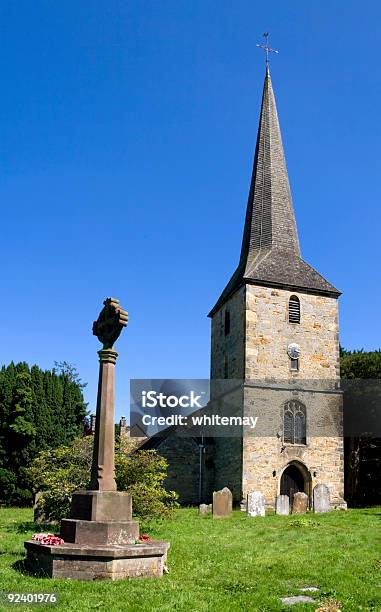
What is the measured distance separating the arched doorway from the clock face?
4549 millimetres

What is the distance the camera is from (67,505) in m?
13.5

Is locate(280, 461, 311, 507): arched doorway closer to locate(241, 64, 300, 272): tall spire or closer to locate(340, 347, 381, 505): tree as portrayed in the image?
locate(340, 347, 381, 505): tree

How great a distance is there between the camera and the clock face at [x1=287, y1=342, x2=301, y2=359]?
85.7ft

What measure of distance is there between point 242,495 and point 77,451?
11.0m

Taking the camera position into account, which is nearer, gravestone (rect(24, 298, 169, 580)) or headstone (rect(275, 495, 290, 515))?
gravestone (rect(24, 298, 169, 580))

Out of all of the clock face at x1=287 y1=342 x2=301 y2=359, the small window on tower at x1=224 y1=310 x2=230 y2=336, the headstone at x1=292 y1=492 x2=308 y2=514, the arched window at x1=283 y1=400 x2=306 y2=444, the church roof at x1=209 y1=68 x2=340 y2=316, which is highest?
the church roof at x1=209 y1=68 x2=340 y2=316

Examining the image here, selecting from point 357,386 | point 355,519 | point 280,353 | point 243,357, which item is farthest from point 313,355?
point 355,519

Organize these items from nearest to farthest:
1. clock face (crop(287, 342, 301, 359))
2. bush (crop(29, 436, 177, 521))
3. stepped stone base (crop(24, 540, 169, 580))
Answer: stepped stone base (crop(24, 540, 169, 580)), bush (crop(29, 436, 177, 521)), clock face (crop(287, 342, 301, 359))

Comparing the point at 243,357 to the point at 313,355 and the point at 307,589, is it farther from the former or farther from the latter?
the point at 307,589

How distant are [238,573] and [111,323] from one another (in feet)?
13.3

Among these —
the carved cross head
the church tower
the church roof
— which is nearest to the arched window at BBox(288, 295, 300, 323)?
the church tower

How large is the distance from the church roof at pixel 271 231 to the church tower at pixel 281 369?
0.06 meters

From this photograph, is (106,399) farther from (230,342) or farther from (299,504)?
(230,342)

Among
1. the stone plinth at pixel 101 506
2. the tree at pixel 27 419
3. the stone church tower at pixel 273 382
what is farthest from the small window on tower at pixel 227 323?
the stone plinth at pixel 101 506
